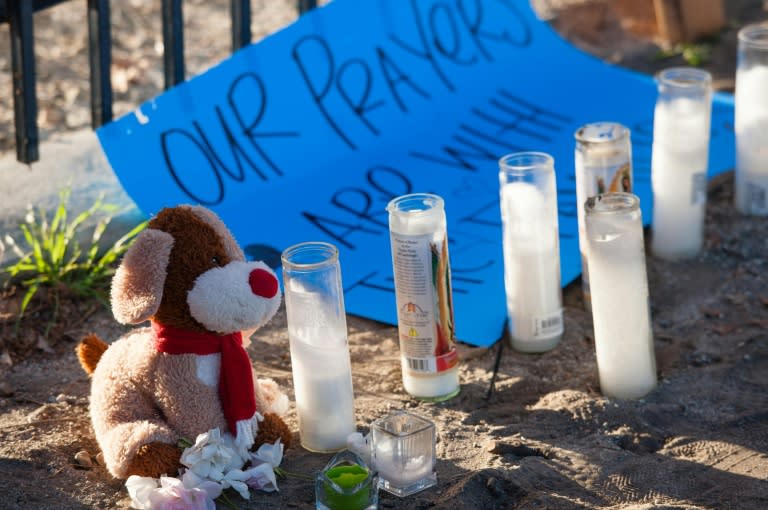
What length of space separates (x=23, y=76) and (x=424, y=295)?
5.76ft

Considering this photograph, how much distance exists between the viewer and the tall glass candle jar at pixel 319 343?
2777 mm

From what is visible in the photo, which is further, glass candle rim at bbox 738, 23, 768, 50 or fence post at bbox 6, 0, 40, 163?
glass candle rim at bbox 738, 23, 768, 50

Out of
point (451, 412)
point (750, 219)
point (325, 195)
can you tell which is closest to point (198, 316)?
point (451, 412)

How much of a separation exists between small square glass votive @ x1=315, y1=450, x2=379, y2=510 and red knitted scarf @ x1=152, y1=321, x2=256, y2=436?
0.25 metres

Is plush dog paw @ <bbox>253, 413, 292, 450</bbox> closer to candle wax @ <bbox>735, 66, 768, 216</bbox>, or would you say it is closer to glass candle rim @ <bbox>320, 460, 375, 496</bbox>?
glass candle rim @ <bbox>320, 460, 375, 496</bbox>

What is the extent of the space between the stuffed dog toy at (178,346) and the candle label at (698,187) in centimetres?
182

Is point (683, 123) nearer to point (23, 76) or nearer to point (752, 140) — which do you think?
point (752, 140)

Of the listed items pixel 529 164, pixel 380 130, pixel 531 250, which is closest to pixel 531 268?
pixel 531 250

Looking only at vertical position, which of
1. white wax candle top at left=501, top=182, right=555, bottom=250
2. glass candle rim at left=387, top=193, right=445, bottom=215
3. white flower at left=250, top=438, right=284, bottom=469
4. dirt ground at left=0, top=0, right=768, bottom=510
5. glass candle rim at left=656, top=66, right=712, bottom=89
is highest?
glass candle rim at left=656, top=66, right=712, bottom=89

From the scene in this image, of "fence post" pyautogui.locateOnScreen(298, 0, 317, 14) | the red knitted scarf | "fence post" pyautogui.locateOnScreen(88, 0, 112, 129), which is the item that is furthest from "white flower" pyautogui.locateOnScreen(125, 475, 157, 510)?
"fence post" pyautogui.locateOnScreen(298, 0, 317, 14)

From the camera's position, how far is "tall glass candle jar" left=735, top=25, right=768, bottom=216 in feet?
13.5

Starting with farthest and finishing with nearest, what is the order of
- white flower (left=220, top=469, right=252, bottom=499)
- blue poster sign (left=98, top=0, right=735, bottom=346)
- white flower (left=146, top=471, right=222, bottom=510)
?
blue poster sign (left=98, top=0, right=735, bottom=346)
white flower (left=220, top=469, right=252, bottom=499)
white flower (left=146, top=471, right=222, bottom=510)

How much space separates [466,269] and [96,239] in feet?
4.14

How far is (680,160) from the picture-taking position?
3.85m
